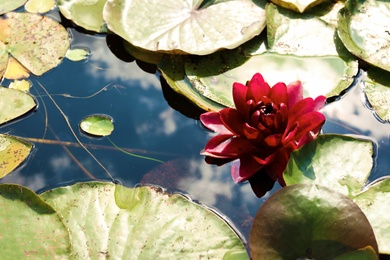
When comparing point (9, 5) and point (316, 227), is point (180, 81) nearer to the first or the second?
point (316, 227)

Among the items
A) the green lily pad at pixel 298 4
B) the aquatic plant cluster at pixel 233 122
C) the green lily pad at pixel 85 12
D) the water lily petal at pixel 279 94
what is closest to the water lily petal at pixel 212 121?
the aquatic plant cluster at pixel 233 122

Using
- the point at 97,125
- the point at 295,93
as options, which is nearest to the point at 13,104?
the point at 97,125

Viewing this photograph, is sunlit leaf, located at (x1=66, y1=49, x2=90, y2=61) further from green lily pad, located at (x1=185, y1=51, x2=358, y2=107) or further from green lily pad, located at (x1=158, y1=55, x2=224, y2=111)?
green lily pad, located at (x1=185, y1=51, x2=358, y2=107)

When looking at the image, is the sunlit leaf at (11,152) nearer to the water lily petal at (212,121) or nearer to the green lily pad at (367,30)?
the water lily petal at (212,121)

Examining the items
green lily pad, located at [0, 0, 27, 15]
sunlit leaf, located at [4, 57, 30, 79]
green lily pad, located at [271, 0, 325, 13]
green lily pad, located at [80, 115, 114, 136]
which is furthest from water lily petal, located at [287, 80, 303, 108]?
green lily pad, located at [0, 0, 27, 15]

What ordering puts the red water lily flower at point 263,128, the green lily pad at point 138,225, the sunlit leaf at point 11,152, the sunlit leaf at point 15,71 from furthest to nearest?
the sunlit leaf at point 15,71 < the sunlit leaf at point 11,152 < the red water lily flower at point 263,128 < the green lily pad at point 138,225

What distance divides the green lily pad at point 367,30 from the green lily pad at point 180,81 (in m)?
0.72

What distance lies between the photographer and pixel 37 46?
2713 millimetres

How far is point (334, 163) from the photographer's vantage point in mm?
2006

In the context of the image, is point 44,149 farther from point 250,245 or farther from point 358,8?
point 358,8

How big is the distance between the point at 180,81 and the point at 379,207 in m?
1.07

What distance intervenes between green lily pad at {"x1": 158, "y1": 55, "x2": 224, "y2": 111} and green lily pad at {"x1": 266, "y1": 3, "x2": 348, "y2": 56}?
1.43ft

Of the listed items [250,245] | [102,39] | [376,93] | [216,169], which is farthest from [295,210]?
[102,39]

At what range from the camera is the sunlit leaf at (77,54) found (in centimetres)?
268
